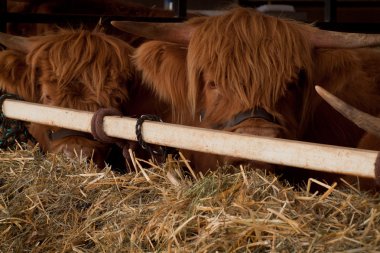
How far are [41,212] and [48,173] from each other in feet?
1.09

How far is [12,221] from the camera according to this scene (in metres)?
2.47

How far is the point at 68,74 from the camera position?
399 centimetres

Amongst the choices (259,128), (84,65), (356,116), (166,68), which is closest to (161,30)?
(166,68)

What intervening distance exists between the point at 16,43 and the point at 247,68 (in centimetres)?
200

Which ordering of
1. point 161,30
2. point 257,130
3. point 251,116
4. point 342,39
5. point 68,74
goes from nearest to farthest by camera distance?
point 257,130
point 251,116
point 342,39
point 161,30
point 68,74

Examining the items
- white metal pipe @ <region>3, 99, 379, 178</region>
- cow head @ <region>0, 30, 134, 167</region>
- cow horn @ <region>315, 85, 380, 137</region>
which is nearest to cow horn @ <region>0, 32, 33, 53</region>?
cow head @ <region>0, 30, 134, 167</region>

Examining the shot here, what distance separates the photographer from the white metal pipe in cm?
195

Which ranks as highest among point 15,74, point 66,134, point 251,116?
point 251,116

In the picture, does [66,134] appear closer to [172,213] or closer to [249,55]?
[249,55]

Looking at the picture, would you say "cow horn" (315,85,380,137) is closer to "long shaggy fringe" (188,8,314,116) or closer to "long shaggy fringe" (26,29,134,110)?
"long shaggy fringe" (188,8,314,116)

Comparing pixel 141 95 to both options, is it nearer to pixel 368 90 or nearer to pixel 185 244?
pixel 368 90

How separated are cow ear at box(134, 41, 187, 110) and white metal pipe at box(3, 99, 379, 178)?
0.84m

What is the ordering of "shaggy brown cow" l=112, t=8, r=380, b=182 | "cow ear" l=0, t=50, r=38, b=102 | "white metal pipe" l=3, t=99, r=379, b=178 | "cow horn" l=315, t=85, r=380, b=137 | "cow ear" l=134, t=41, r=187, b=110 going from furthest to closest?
"cow ear" l=0, t=50, r=38, b=102
"cow ear" l=134, t=41, r=187, b=110
"shaggy brown cow" l=112, t=8, r=380, b=182
"cow horn" l=315, t=85, r=380, b=137
"white metal pipe" l=3, t=99, r=379, b=178

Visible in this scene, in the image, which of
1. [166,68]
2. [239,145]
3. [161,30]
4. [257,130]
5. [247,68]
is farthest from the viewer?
[166,68]
